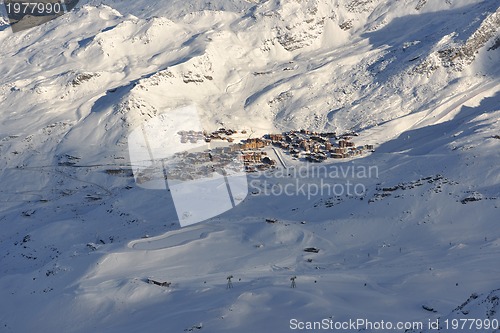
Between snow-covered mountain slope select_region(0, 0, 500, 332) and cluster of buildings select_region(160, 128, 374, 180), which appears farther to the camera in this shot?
cluster of buildings select_region(160, 128, 374, 180)

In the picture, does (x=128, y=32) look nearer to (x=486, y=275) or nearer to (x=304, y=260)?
(x=304, y=260)

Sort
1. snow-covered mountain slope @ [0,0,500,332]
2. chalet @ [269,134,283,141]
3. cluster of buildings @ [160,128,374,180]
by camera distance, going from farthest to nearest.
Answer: chalet @ [269,134,283,141]
cluster of buildings @ [160,128,374,180]
snow-covered mountain slope @ [0,0,500,332]

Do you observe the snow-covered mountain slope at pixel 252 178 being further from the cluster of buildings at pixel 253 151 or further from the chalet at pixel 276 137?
the chalet at pixel 276 137

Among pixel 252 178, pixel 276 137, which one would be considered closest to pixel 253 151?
pixel 276 137

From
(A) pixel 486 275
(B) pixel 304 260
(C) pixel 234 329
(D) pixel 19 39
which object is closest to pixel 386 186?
(B) pixel 304 260

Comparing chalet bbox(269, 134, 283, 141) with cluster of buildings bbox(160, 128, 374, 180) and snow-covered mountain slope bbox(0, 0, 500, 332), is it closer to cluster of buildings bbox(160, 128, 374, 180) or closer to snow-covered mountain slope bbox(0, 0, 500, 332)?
cluster of buildings bbox(160, 128, 374, 180)

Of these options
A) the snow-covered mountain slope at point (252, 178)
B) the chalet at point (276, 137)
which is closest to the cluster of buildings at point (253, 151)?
the chalet at point (276, 137)

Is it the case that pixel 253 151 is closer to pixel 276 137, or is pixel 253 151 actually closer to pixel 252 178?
pixel 276 137

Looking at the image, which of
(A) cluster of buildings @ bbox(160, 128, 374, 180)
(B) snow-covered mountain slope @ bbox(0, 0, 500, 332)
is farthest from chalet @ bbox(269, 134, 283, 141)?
(B) snow-covered mountain slope @ bbox(0, 0, 500, 332)
